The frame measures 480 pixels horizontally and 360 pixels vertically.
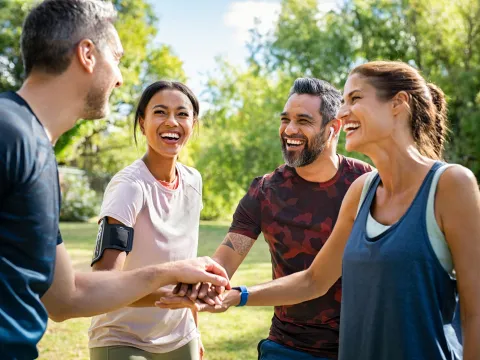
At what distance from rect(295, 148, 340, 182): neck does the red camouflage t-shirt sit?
0.12 ft

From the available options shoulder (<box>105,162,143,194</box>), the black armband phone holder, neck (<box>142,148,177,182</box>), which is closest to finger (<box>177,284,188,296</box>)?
the black armband phone holder

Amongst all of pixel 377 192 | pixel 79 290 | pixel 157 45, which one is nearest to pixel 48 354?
pixel 79 290

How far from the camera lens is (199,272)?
3.36 meters

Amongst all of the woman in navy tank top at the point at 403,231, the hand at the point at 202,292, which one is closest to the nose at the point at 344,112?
the woman in navy tank top at the point at 403,231

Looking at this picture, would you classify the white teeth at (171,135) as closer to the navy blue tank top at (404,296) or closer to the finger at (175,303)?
the finger at (175,303)

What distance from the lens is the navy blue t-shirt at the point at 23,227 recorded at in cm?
189

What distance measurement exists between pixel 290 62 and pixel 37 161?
108ft

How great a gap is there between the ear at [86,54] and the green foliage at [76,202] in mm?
26441

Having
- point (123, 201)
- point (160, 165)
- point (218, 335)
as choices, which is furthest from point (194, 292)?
point (218, 335)

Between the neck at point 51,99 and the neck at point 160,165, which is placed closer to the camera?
the neck at point 51,99

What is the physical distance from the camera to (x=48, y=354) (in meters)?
7.53

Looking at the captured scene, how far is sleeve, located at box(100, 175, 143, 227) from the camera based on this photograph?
135 inches

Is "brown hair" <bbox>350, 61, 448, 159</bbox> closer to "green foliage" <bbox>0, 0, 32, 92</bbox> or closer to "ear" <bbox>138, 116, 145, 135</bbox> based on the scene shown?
"ear" <bbox>138, 116, 145, 135</bbox>

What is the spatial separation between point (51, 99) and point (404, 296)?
59.6 inches
